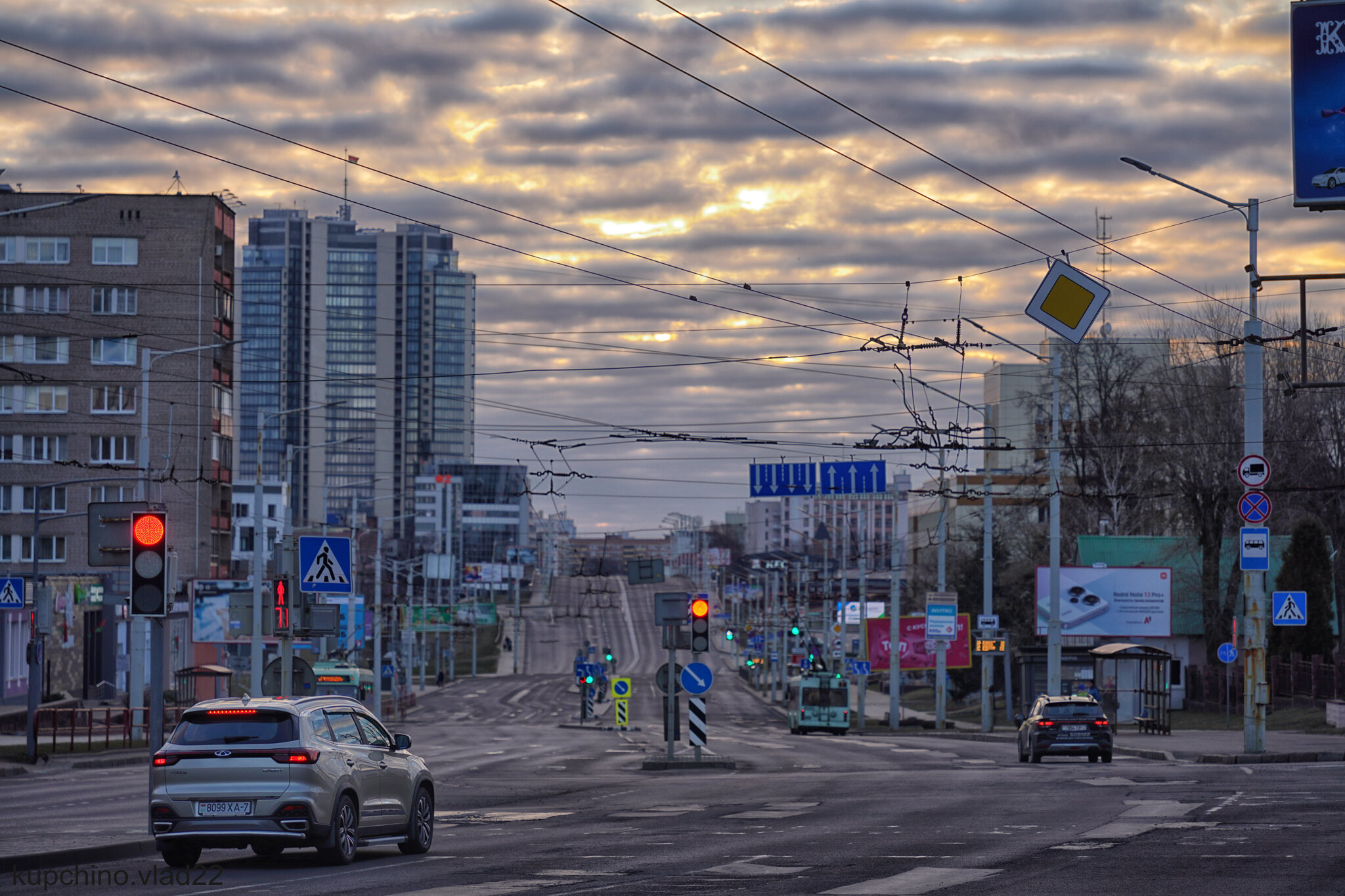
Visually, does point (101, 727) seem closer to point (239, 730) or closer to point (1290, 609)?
point (1290, 609)

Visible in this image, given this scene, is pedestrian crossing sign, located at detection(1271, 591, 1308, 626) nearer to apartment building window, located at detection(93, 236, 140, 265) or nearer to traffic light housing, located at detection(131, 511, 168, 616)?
traffic light housing, located at detection(131, 511, 168, 616)

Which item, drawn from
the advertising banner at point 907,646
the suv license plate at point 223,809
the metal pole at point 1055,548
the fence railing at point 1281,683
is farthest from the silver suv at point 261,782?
the advertising banner at point 907,646

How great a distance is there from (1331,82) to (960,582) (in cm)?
8040

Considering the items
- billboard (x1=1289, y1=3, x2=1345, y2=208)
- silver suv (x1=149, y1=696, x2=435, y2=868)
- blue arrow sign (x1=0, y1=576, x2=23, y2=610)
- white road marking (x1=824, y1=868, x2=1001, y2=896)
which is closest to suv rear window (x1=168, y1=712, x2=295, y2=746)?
silver suv (x1=149, y1=696, x2=435, y2=868)

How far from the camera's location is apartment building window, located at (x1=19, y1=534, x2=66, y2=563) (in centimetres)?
8444

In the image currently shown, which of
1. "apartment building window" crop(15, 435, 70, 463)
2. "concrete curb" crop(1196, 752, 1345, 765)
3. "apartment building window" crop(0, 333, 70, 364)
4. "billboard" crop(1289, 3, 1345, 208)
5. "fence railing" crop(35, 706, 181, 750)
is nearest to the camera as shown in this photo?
"billboard" crop(1289, 3, 1345, 208)

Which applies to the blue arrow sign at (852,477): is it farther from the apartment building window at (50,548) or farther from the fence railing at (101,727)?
the apartment building window at (50,548)

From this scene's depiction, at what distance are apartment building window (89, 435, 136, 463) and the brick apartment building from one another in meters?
0.08

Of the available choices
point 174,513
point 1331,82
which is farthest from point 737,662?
point 1331,82

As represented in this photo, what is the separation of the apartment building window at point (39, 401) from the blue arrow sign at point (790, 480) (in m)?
46.7

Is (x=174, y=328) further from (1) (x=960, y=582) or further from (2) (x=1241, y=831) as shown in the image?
(2) (x=1241, y=831)

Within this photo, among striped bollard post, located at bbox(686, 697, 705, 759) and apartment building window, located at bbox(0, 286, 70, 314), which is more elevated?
apartment building window, located at bbox(0, 286, 70, 314)

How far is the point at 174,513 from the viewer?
85438mm

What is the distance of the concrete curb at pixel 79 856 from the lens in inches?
587
